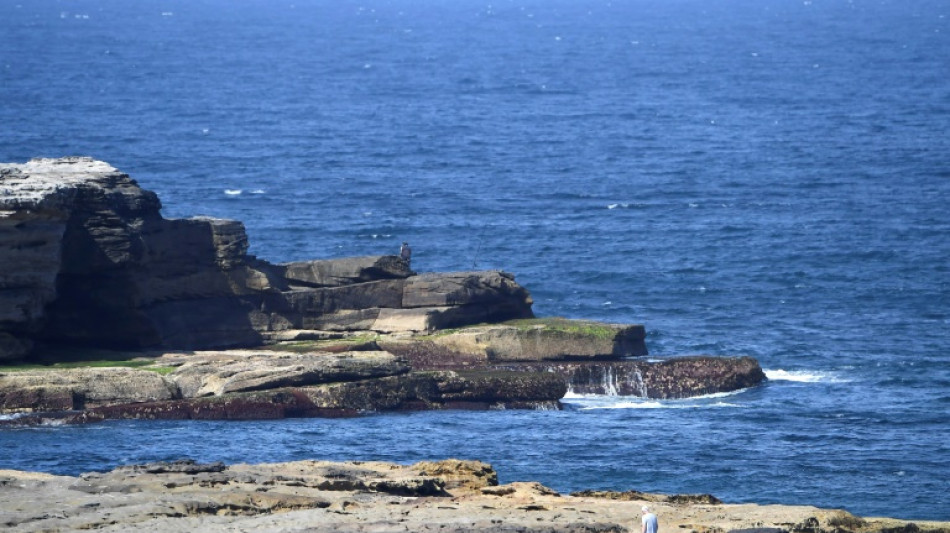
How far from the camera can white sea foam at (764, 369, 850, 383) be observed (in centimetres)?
7469

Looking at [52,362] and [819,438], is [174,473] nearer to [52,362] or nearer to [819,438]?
[52,362]

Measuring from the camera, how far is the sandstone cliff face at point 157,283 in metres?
63.3

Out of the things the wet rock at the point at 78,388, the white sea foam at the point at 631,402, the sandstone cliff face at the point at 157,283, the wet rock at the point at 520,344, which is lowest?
the white sea foam at the point at 631,402

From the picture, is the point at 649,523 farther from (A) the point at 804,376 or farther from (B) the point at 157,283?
(A) the point at 804,376

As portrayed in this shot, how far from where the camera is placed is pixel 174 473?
46.0 meters

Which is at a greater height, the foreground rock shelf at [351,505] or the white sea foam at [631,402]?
the white sea foam at [631,402]

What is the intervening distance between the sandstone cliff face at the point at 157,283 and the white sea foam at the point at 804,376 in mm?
9886

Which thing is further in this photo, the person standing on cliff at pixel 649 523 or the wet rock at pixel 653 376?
the wet rock at pixel 653 376

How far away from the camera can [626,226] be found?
371 ft

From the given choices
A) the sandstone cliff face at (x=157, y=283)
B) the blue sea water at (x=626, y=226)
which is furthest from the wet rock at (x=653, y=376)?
the sandstone cliff face at (x=157, y=283)

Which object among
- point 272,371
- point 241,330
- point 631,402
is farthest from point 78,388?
point 631,402

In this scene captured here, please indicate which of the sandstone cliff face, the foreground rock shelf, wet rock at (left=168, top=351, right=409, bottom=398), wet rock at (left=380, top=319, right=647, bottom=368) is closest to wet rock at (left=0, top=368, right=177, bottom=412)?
wet rock at (left=168, top=351, right=409, bottom=398)

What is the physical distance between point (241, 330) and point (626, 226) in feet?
153

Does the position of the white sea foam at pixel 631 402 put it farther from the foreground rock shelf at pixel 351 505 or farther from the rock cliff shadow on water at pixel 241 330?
the foreground rock shelf at pixel 351 505
